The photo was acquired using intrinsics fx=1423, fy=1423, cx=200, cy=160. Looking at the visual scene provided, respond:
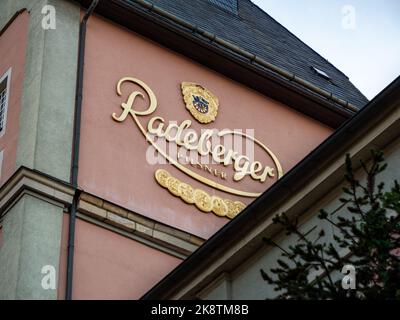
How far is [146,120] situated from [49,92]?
1816 millimetres

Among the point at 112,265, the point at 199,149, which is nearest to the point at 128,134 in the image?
the point at 199,149

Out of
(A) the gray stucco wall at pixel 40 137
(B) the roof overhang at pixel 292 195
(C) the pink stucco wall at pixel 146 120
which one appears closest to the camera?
(B) the roof overhang at pixel 292 195

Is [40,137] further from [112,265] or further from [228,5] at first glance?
[228,5]

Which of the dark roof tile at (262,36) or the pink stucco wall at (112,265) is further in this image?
the dark roof tile at (262,36)

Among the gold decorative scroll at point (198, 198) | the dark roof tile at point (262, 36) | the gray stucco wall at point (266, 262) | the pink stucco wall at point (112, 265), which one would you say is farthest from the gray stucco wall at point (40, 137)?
the gray stucco wall at point (266, 262)

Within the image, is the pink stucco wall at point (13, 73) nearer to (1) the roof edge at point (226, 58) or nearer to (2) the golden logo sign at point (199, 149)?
(1) the roof edge at point (226, 58)

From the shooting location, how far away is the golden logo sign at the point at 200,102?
23172mm

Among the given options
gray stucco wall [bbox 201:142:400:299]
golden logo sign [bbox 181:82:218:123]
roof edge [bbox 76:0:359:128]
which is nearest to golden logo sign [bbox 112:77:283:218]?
golden logo sign [bbox 181:82:218:123]

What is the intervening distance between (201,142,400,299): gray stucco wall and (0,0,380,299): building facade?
2778 mm

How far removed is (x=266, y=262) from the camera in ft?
55.8

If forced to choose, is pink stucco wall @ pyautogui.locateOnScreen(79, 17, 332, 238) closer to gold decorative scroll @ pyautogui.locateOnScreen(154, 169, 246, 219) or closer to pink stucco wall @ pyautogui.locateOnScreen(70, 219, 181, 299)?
gold decorative scroll @ pyautogui.locateOnScreen(154, 169, 246, 219)

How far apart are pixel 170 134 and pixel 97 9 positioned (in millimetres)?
2340

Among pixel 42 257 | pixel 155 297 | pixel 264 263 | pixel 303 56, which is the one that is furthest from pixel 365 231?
pixel 303 56

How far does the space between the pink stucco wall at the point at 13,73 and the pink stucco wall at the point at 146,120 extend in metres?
1.00
